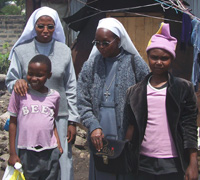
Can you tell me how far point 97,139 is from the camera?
2518 millimetres

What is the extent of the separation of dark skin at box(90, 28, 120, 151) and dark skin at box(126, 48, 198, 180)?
35cm

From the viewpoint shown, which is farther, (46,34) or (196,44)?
(196,44)

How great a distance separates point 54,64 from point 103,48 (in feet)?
1.95

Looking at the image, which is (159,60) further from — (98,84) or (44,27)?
(44,27)

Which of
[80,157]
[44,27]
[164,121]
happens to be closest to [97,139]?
[164,121]

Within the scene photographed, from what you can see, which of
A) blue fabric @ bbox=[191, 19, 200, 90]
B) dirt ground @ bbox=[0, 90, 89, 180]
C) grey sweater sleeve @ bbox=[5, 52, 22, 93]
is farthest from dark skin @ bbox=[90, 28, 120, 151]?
blue fabric @ bbox=[191, 19, 200, 90]

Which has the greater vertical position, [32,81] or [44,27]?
[44,27]

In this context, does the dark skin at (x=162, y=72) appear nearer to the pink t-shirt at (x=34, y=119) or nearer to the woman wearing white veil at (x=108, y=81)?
the woman wearing white veil at (x=108, y=81)

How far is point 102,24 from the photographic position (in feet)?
8.54

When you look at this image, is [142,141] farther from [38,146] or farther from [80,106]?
[38,146]

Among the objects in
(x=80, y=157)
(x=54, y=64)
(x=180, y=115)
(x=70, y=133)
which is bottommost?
(x=80, y=157)

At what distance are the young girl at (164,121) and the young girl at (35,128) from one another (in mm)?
707

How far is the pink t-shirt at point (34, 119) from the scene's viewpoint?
8.43ft

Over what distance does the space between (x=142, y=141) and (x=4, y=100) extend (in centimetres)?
730
